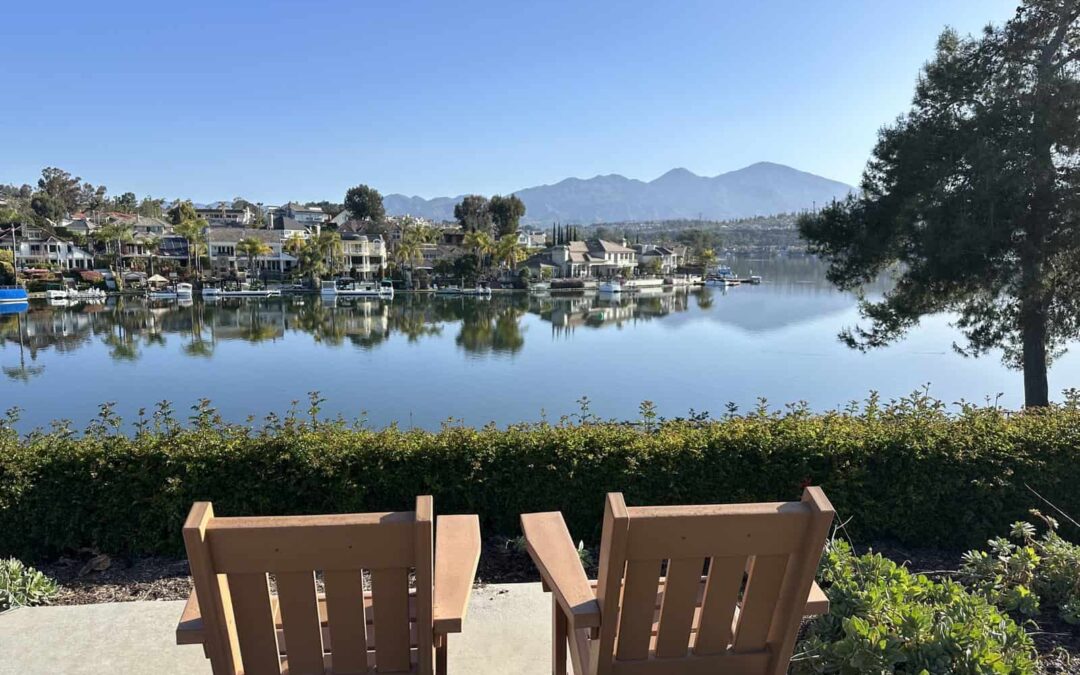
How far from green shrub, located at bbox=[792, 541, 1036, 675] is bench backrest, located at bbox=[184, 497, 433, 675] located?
59.6 inches

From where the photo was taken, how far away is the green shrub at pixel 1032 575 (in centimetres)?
315

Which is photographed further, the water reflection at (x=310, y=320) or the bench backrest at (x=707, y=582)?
the water reflection at (x=310, y=320)

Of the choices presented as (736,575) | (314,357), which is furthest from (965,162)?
(314,357)

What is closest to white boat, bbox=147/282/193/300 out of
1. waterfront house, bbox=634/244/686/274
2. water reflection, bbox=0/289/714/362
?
water reflection, bbox=0/289/714/362

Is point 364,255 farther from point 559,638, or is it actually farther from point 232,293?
point 559,638

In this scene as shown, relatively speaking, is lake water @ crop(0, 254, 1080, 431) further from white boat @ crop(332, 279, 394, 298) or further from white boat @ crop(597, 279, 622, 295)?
white boat @ crop(597, 279, 622, 295)

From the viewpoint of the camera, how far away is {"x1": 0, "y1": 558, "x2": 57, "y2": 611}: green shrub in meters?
3.44

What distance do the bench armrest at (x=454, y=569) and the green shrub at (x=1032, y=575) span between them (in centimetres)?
236

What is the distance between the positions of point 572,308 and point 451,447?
162ft

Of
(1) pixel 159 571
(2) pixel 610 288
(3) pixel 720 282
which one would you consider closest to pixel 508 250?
(2) pixel 610 288

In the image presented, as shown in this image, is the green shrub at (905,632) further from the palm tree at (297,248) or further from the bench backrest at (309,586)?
the palm tree at (297,248)

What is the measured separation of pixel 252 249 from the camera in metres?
65.3

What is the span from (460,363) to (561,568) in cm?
2453

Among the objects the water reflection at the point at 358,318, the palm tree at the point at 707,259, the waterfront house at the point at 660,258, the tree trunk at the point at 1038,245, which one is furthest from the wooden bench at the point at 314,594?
the palm tree at the point at 707,259
